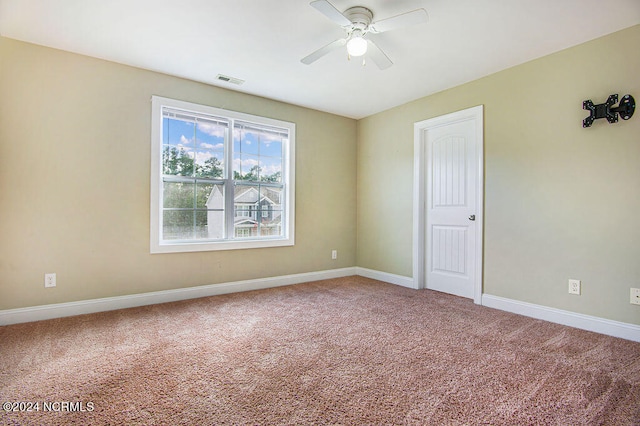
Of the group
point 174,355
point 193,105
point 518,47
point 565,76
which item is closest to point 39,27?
point 193,105

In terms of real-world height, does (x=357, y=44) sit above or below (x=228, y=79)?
below

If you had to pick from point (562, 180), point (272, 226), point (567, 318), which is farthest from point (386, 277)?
point (562, 180)

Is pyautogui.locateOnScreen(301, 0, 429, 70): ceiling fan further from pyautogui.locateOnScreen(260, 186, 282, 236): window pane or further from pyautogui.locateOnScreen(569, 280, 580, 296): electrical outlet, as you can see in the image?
pyautogui.locateOnScreen(569, 280, 580, 296): electrical outlet

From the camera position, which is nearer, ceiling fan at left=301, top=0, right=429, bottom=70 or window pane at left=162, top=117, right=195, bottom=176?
ceiling fan at left=301, top=0, right=429, bottom=70

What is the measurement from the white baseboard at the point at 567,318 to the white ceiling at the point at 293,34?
2.39m

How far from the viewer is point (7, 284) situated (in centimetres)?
273

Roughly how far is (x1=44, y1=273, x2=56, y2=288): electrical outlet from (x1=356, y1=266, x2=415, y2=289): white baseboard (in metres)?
3.76

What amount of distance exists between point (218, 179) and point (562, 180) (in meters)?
3.61

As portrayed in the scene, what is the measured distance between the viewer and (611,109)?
257cm

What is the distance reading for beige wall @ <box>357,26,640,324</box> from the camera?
2.54m

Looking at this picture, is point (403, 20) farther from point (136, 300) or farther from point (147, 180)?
point (136, 300)

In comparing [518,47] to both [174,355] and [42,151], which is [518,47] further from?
[42,151]

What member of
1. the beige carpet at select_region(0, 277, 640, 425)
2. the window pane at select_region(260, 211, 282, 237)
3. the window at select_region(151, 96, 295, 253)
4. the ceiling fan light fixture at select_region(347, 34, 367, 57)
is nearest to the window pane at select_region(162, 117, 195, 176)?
the window at select_region(151, 96, 295, 253)

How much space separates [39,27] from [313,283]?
384cm
